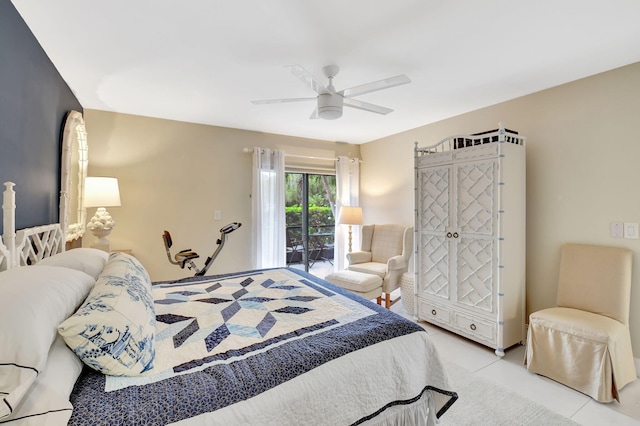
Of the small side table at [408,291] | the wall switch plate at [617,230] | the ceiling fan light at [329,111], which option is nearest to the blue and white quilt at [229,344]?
the ceiling fan light at [329,111]

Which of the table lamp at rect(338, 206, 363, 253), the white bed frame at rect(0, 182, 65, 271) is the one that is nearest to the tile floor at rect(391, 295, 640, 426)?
the table lamp at rect(338, 206, 363, 253)

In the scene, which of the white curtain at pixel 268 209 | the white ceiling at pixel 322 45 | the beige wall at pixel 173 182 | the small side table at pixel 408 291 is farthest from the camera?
the white curtain at pixel 268 209

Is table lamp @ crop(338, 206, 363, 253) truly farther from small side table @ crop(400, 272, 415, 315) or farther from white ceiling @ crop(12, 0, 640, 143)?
white ceiling @ crop(12, 0, 640, 143)

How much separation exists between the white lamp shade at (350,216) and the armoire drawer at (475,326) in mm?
1953

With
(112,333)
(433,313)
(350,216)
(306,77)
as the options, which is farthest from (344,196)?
(112,333)

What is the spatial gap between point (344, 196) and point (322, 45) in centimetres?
309

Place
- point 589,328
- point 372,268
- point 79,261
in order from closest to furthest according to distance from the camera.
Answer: point 79,261, point 589,328, point 372,268

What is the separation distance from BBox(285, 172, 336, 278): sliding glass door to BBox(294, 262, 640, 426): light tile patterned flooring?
2.49 meters

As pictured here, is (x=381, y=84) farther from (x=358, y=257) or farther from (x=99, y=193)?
(x=99, y=193)

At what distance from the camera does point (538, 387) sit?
7.21 ft

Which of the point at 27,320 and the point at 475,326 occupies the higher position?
the point at 27,320

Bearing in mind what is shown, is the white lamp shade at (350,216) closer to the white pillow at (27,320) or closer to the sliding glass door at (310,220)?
the sliding glass door at (310,220)

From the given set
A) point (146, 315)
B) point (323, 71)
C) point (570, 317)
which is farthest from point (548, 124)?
point (146, 315)

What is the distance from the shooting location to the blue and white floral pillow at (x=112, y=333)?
0.97m
